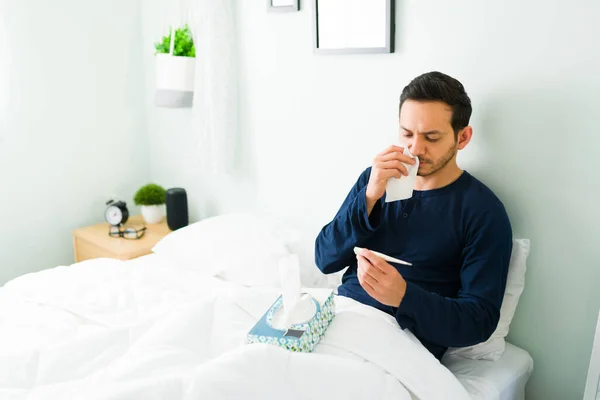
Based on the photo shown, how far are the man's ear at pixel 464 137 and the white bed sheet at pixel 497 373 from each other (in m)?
0.58

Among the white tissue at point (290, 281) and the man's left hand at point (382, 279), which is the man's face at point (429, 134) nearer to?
the man's left hand at point (382, 279)

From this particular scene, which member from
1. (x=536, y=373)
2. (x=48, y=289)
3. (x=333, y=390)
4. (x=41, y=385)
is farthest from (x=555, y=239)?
(x=48, y=289)

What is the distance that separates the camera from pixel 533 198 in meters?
1.46

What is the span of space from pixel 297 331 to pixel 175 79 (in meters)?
1.41

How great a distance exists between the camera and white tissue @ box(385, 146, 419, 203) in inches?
55.0

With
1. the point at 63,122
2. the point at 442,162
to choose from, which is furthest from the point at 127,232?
the point at 442,162

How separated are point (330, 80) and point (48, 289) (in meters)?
1.13

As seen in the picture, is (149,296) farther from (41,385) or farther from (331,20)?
(331,20)

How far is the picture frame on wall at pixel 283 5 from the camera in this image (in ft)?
6.36

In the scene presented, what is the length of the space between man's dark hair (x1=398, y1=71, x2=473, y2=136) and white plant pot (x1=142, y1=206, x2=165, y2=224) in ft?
5.18

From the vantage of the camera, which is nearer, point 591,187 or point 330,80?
point 591,187

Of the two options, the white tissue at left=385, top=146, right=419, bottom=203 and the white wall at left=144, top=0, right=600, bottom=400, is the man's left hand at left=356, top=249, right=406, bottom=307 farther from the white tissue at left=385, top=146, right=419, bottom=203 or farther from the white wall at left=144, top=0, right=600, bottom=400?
the white wall at left=144, top=0, right=600, bottom=400

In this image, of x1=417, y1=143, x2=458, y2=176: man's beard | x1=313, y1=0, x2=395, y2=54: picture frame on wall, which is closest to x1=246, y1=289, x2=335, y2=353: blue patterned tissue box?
x1=417, y1=143, x2=458, y2=176: man's beard

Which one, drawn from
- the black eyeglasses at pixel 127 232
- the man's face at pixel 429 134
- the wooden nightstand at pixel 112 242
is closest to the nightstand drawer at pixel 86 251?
the wooden nightstand at pixel 112 242
